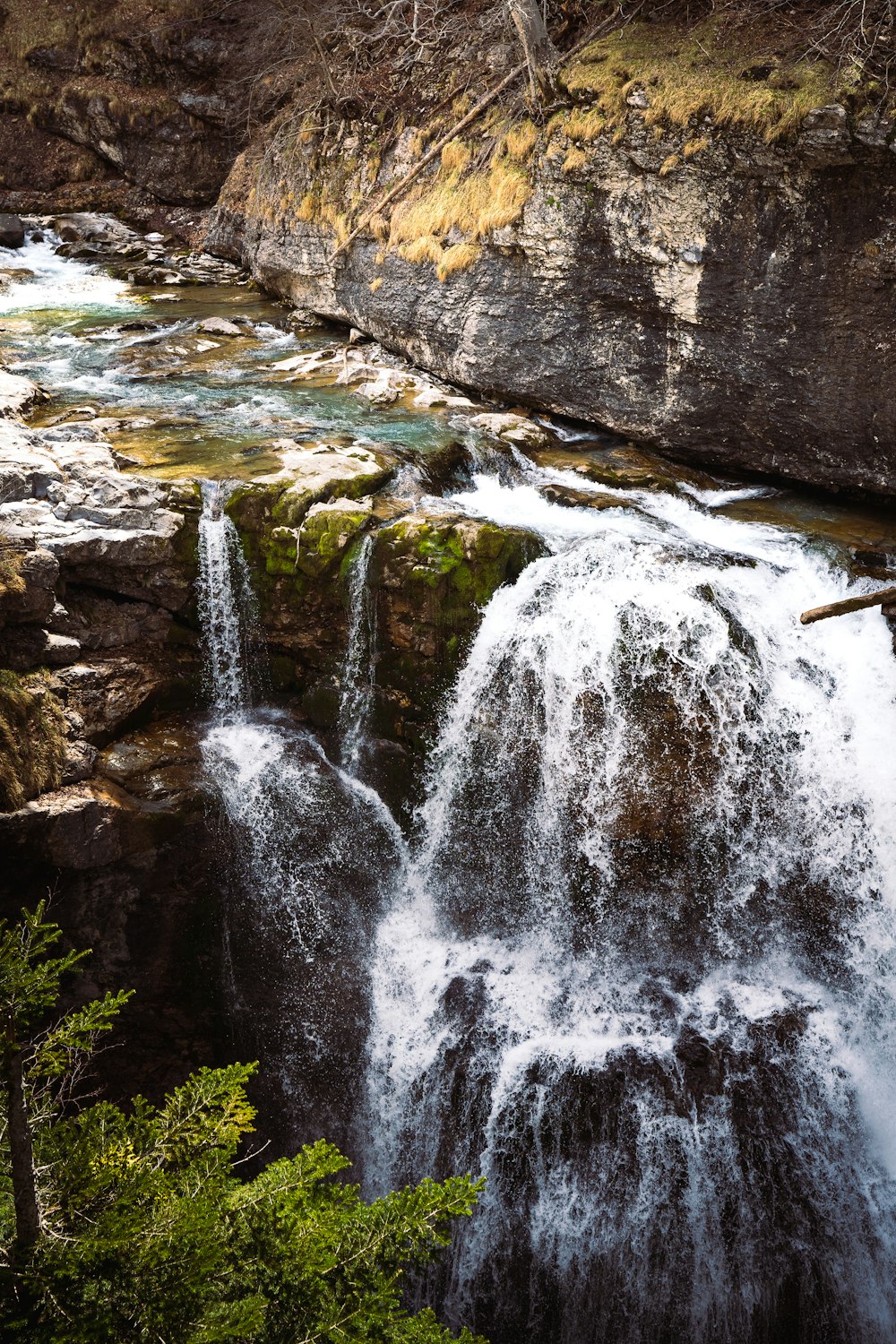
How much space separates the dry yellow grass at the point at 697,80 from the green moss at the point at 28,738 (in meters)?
7.46

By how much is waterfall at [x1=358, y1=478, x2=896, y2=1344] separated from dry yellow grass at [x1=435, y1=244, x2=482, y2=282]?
418cm

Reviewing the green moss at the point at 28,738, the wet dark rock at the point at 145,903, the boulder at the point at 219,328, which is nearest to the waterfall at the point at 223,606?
the wet dark rock at the point at 145,903

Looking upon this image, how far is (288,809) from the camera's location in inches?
297

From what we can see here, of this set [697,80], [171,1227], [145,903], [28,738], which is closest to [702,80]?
[697,80]

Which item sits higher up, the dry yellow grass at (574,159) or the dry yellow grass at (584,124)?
the dry yellow grass at (584,124)

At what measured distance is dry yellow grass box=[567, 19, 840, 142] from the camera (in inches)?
301

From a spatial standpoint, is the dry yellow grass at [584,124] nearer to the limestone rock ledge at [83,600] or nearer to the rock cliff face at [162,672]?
the rock cliff face at [162,672]

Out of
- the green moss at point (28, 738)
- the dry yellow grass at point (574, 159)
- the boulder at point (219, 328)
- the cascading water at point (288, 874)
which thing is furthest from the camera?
the boulder at point (219, 328)

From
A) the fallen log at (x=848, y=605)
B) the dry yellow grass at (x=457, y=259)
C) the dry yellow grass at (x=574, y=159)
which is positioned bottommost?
the fallen log at (x=848, y=605)

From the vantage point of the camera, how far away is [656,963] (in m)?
7.03

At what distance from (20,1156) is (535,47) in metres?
10.7

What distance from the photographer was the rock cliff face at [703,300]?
7.83 m

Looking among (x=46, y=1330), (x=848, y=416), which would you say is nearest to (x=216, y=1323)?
(x=46, y=1330)

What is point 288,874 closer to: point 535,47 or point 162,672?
point 162,672
